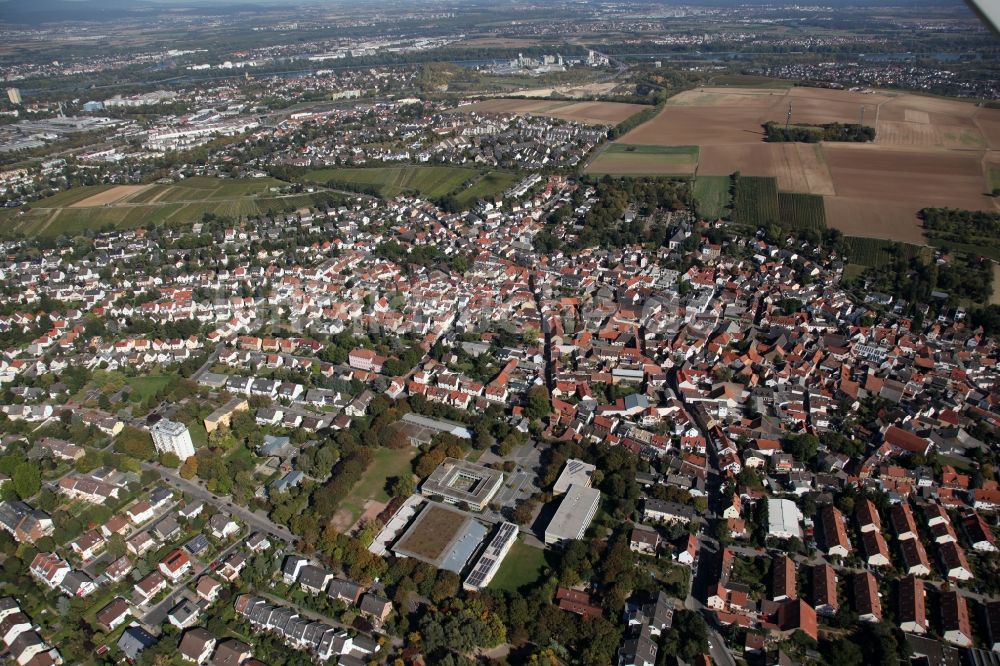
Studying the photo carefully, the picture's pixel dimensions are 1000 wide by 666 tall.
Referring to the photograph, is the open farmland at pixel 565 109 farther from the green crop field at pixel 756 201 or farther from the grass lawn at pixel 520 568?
the grass lawn at pixel 520 568

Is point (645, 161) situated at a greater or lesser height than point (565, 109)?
lesser

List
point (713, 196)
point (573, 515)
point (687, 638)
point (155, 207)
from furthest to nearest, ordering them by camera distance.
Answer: point (155, 207) → point (713, 196) → point (573, 515) → point (687, 638)

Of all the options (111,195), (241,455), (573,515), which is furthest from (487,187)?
(573,515)

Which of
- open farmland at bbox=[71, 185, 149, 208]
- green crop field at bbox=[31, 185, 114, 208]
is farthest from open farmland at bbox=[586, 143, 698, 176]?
green crop field at bbox=[31, 185, 114, 208]

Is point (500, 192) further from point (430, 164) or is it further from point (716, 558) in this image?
point (716, 558)

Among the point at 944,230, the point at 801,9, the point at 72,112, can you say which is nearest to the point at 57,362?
the point at 944,230

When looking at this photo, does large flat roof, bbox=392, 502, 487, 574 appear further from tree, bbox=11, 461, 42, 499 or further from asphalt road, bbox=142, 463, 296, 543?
tree, bbox=11, 461, 42, 499

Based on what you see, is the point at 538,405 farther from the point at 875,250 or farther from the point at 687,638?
the point at 875,250
